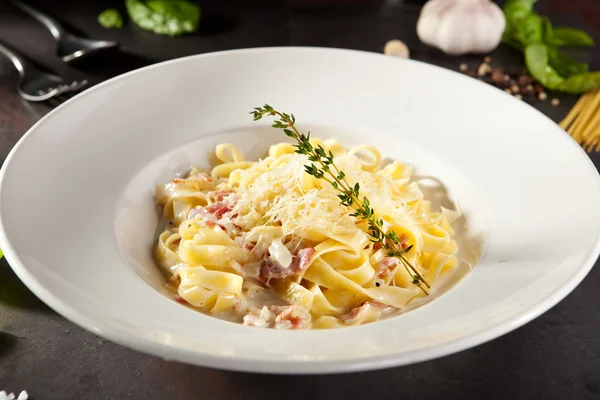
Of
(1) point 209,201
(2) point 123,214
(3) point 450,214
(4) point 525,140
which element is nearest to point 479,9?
(4) point 525,140

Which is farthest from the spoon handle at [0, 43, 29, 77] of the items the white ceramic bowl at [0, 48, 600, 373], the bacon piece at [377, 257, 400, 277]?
the bacon piece at [377, 257, 400, 277]

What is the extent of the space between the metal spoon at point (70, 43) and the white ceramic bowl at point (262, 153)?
3.99ft

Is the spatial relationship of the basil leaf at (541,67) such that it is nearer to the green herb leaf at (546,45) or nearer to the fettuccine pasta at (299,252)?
the green herb leaf at (546,45)

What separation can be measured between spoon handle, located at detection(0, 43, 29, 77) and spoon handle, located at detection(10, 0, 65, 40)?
0.31 m

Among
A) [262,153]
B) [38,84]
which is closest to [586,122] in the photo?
[262,153]

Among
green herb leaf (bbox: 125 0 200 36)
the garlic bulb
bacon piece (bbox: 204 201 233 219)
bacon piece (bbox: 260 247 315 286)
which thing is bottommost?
green herb leaf (bbox: 125 0 200 36)

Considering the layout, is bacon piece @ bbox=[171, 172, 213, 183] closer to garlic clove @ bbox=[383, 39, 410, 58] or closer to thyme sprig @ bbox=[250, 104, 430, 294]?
thyme sprig @ bbox=[250, 104, 430, 294]

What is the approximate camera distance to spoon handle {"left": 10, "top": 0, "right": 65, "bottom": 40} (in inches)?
180

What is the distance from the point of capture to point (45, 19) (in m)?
4.66

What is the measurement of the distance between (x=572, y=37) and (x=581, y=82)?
0.85 meters

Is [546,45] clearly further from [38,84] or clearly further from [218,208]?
[38,84]

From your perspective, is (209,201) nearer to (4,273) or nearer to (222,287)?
(222,287)

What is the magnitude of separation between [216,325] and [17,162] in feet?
3.45

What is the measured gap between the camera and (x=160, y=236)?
2.82 metres
